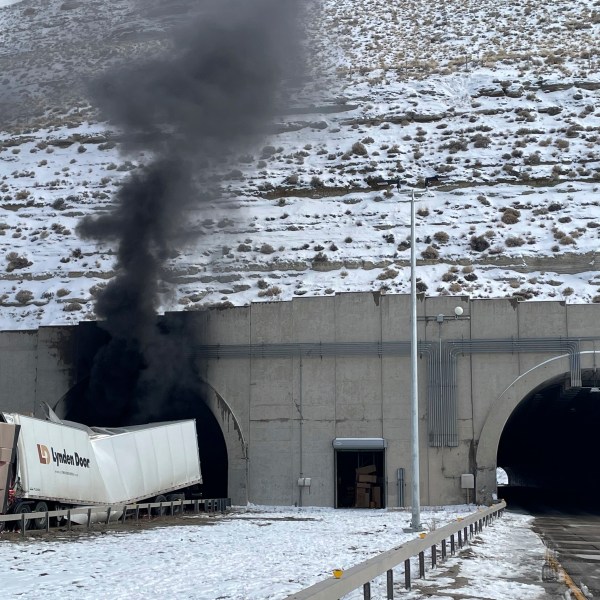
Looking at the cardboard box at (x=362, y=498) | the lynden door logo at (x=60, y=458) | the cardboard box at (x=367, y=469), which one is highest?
the lynden door logo at (x=60, y=458)

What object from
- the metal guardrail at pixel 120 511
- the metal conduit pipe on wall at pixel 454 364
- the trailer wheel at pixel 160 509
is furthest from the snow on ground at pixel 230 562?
the metal conduit pipe on wall at pixel 454 364

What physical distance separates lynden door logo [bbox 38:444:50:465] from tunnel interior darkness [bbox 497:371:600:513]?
20.8 m

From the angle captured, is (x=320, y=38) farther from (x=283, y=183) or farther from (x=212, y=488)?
(x=212, y=488)

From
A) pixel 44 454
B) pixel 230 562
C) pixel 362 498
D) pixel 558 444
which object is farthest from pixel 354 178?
pixel 230 562

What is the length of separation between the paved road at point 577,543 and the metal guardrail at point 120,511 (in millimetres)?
11862

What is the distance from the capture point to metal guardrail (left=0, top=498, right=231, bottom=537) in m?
23.3

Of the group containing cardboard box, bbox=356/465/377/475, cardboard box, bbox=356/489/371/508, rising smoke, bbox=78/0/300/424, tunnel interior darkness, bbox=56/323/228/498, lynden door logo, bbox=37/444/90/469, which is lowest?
cardboard box, bbox=356/489/371/508

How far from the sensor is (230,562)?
17.1 m

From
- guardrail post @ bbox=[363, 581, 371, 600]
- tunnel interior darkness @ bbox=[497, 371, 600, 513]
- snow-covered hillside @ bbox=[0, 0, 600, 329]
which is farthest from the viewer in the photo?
snow-covered hillside @ bbox=[0, 0, 600, 329]

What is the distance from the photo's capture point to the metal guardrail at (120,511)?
23344mm

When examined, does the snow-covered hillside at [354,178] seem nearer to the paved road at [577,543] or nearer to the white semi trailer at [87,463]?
the white semi trailer at [87,463]

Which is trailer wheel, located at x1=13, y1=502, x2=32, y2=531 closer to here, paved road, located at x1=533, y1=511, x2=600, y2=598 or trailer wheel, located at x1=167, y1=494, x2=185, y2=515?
trailer wheel, located at x1=167, y1=494, x2=185, y2=515

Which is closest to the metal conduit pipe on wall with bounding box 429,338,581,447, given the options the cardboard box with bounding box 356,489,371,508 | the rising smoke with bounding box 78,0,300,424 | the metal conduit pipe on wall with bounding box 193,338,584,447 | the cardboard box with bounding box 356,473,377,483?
the metal conduit pipe on wall with bounding box 193,338,584,447

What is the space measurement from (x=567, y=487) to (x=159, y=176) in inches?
1508
